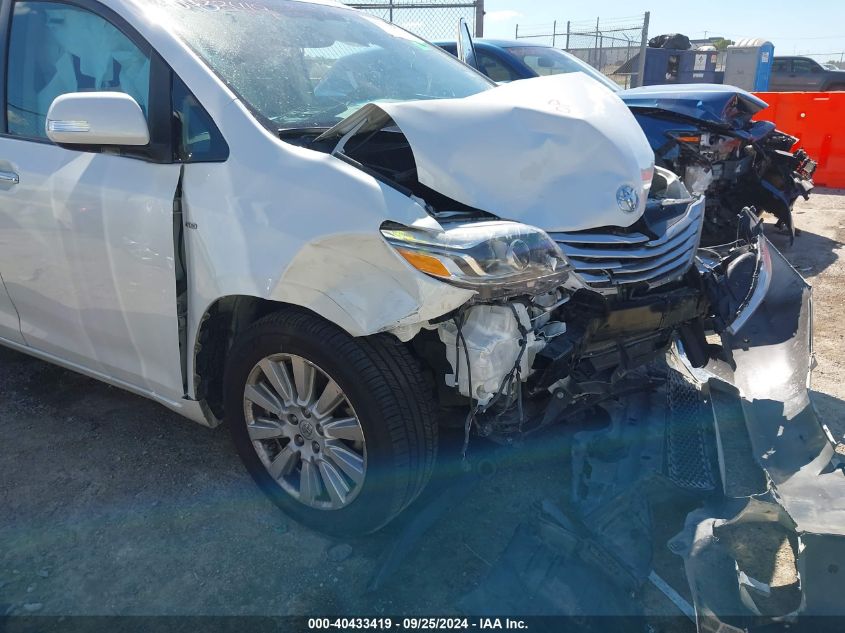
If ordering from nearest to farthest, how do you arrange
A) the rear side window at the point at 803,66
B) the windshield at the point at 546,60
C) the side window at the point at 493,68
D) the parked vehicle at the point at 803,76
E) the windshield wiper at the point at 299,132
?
1. the windshield wiper at the point at 299,132
2. the side window at the point at 493,68
3. the windshield at the point at 546,60
4. the parked vehicle at the point at 803,76
5. the rear side window at the point at 803,66

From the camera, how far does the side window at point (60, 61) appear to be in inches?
105

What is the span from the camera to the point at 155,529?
276cm

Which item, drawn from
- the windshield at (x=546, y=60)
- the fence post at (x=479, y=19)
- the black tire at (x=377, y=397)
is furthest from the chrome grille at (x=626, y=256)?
the fence post at (x=479, y=19)

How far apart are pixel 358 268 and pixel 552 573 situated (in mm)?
1222

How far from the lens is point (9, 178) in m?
2.98

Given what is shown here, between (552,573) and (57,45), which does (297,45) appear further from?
(552,573)

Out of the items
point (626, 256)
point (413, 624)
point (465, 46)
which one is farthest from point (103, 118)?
point (465, 46)

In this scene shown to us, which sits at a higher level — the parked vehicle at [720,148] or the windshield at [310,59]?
the windshield at [310,59]

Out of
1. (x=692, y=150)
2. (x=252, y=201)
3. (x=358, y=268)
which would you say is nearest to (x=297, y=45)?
(x=252, y=201)

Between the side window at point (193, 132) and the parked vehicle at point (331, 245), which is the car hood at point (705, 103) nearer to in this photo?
the parked vehicle at point (331, 245)

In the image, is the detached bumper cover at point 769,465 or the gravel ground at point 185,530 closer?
the detached bumper cover at point 769,465

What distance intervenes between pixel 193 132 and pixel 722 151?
5.11 metres

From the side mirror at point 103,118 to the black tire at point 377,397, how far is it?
A: 0.82 meters

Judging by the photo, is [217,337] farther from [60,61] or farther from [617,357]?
[617,357]
